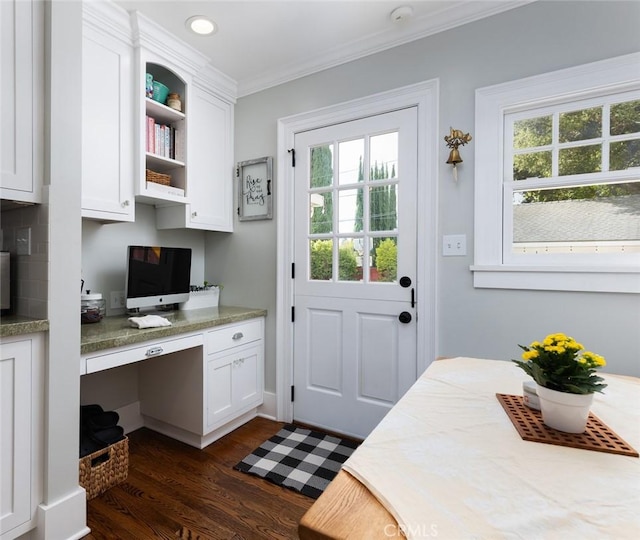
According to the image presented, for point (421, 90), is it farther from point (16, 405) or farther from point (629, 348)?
point (16, 405)

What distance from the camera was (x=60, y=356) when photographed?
1.40 meters

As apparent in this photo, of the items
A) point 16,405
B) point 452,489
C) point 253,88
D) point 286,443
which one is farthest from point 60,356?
point 253,88

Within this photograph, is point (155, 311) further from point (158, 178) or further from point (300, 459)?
point (300, 459)

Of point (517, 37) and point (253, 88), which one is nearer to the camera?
point (517, 37)

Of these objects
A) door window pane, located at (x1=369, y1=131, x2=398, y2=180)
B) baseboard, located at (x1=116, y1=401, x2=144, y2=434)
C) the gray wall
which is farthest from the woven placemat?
baseboard, located at (x1=116, y1=401, x2=144, y2=434)

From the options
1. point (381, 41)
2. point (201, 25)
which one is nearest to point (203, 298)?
point (201, 25)

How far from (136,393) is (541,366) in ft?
8.49

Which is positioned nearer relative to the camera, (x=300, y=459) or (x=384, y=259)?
(x=300, y=459)

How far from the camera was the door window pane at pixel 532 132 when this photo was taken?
1779mm

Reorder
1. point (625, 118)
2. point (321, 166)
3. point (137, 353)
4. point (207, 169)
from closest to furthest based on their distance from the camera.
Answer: point (625, 118) < point (137, 353) < point (321, 166) < point (207, 169)

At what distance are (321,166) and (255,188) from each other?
59 cm

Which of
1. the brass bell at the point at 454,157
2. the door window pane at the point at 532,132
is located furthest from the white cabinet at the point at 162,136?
the door window pane at the point at 532,132

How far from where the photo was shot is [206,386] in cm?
209

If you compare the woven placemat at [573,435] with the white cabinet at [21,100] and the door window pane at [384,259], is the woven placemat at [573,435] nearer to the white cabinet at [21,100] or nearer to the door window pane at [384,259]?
the door window pane at [384,259]
